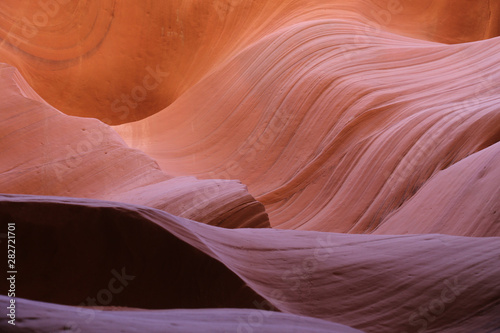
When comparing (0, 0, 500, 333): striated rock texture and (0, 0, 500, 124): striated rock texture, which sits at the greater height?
(0, 0, 500, 124): striated rock texture

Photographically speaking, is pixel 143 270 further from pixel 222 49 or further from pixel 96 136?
pixel 222 49

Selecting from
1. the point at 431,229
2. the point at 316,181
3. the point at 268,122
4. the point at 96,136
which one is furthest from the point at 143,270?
the point at 268,122

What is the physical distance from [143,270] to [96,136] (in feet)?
7.28

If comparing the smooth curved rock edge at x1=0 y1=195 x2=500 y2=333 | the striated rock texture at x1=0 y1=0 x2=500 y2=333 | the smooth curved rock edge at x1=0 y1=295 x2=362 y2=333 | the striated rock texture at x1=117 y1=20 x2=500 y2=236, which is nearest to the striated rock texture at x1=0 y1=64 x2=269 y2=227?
the striated rock texture at x1=0 y1=0 x2=500 y2=333

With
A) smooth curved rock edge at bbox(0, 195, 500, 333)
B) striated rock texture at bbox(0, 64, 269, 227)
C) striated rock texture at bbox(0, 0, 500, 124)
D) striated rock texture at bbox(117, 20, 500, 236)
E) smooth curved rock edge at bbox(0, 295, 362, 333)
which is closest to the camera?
smooth curved rock edge at bbox(0, 295, 362, 333)

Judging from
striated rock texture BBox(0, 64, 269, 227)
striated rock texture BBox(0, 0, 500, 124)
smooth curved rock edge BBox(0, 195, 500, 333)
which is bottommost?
smooth curved rock edge BBox(0, 195, 500, 333)

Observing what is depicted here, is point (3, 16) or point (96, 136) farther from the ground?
point (3, 16)

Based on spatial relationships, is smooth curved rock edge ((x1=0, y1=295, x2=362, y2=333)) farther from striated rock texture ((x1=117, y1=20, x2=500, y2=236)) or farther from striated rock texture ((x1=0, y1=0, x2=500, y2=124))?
striated rock texture ((x1=0, y1=0, x2=500, y2=124))

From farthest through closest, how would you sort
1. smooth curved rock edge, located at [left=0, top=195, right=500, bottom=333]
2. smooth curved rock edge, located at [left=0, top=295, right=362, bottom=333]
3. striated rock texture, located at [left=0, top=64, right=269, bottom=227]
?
1. striated rock texture, located at [left=0, top=64, right=269, bottom=227]
2. smooth curved rock edge, located at [left=0, top=195, right=500, bottom=333]
3. smooth curved rock edge, located at [left=0, top=295, right=362, bottom=333]

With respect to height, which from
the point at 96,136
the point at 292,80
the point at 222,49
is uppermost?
the point at 222,49

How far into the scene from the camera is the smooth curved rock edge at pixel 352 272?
4.75 feet

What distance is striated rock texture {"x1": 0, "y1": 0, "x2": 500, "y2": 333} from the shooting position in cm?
149

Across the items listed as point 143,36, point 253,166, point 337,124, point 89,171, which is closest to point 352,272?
point 89,171

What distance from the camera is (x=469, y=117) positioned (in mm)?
3188
